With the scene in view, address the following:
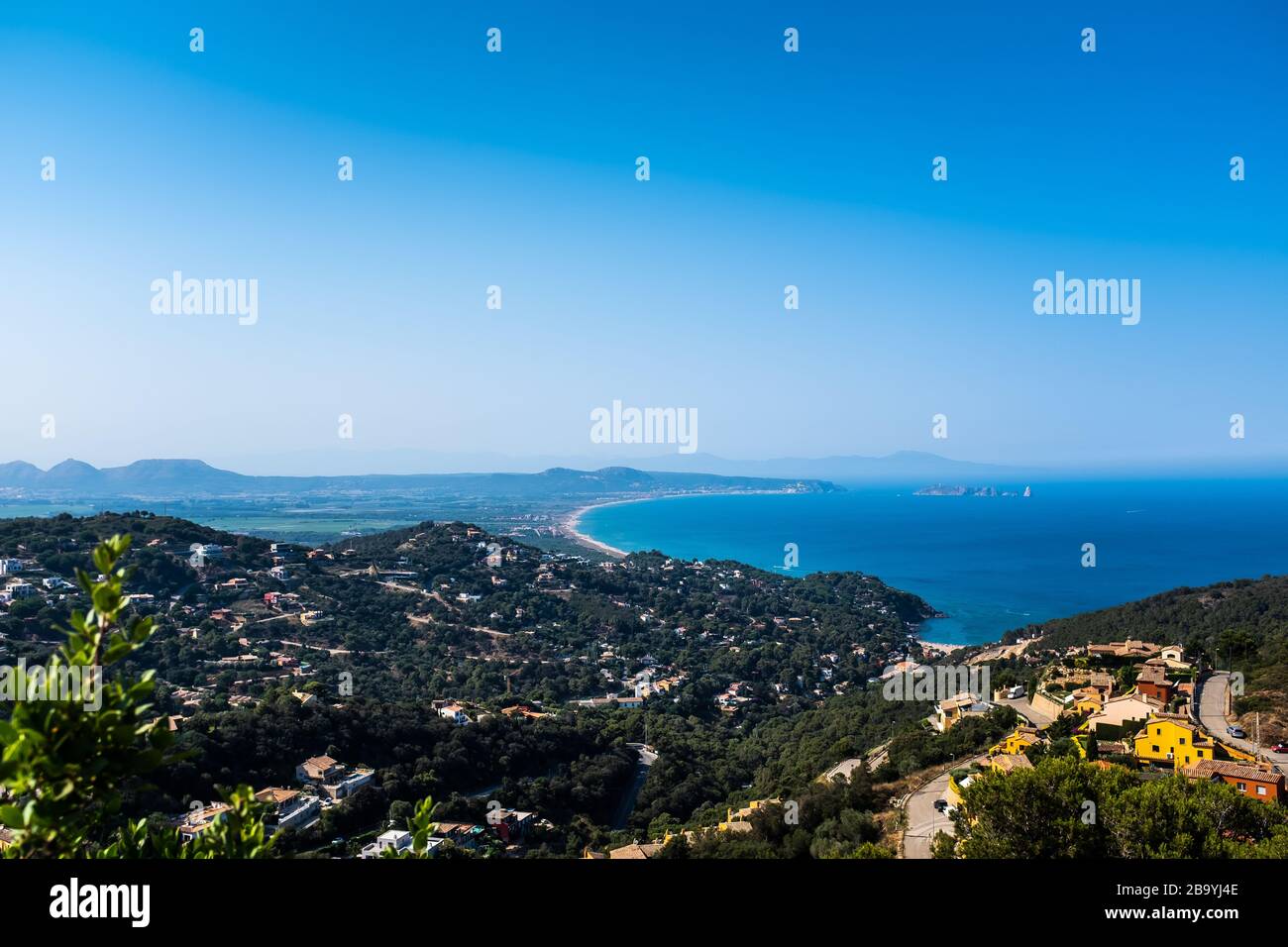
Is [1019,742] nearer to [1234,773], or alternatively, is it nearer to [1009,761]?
[1009,761]

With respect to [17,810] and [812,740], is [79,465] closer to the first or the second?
[812,740]

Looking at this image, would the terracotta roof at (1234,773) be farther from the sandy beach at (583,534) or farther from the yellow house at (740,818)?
the sandy beach at (583,534)

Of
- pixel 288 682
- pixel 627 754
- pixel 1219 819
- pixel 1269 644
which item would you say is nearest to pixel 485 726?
pixel 627 754

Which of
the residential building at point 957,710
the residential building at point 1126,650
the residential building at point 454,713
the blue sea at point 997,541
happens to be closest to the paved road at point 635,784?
the residential building at point 454,713

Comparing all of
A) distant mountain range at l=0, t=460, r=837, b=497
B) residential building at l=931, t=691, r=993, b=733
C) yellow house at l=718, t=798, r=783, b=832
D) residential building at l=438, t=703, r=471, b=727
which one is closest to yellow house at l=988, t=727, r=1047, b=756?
residential building at l=931, t=691, r=993, b=733

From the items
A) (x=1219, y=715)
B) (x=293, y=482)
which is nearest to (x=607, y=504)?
(x=293, y=482)

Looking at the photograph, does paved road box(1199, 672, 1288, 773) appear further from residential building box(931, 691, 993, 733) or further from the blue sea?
the blue sea
